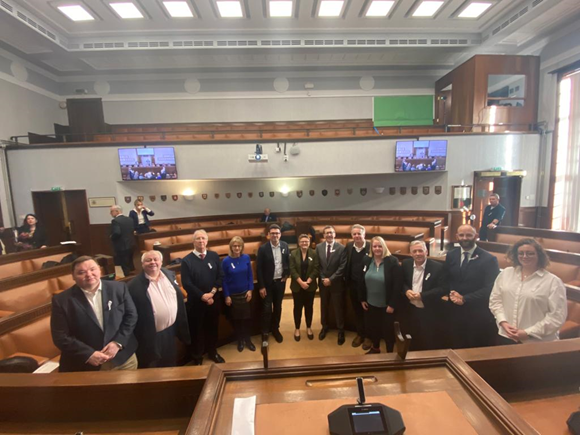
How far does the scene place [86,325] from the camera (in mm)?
1703

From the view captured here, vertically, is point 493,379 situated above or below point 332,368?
below

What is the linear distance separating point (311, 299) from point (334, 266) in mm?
529

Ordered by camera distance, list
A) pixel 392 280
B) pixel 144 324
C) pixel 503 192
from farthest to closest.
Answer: pixel 503 192, pixel 392 280, pixel 144 324

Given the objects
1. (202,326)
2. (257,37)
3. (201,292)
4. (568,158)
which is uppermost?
(257,37)

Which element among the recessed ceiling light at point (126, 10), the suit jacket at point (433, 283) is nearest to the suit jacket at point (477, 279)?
the suit jacket at point (433, 283)

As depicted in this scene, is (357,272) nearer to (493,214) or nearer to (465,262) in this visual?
(465,262)

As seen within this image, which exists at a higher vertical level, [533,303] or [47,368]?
[533,303]

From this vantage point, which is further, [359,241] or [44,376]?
[359,241]

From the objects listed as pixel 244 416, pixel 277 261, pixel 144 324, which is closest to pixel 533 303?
→ pixel 244 416

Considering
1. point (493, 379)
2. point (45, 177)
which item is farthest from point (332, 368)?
point (45, 177)

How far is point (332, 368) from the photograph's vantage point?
978 mm

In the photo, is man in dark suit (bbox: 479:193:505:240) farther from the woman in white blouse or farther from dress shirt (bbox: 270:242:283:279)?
dress shirt (bbox: 270:242:283:279)

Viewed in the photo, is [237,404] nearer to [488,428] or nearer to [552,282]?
[488,428]

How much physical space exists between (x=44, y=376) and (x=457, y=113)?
11178mm
